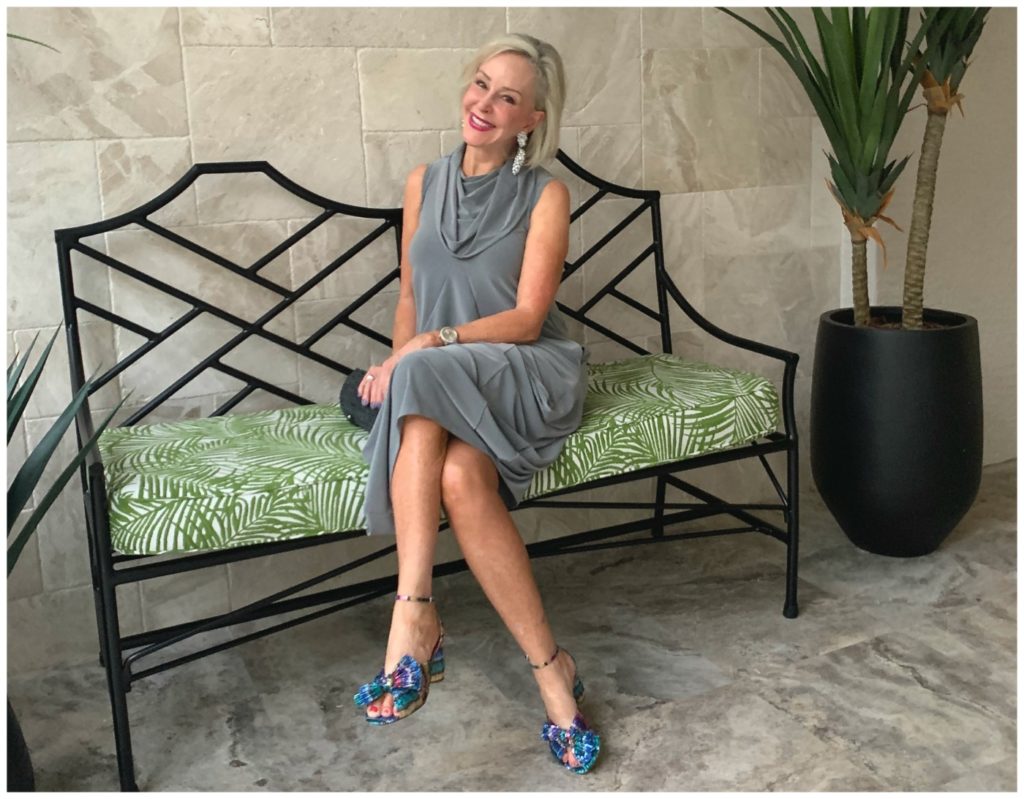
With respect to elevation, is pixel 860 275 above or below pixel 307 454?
A: above

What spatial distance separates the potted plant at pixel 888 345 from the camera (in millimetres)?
2764

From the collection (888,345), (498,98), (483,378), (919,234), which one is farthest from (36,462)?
(919,234)

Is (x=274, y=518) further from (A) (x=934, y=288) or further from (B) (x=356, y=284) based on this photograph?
(A) (x=934, y=288)

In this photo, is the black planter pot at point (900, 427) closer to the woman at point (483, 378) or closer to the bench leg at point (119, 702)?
the woman at point (483, 378)

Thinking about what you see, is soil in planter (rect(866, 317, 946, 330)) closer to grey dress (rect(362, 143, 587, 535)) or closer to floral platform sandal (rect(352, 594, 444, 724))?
grey dress (rect(362, 143, 587, 535))

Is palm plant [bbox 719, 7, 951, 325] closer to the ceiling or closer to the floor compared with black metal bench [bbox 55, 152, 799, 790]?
closer to the ceiling

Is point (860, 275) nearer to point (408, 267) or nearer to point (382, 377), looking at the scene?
point (408, 267)

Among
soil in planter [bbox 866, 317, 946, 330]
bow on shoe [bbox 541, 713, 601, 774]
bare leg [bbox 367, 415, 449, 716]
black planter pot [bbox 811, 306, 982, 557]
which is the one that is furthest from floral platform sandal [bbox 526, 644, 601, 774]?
soil in planter [bbox 866, 317, 946, 330]

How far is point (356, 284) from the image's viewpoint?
2758 mm

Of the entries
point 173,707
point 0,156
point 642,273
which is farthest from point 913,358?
point 0,156

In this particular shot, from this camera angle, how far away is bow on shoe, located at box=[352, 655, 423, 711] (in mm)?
1937

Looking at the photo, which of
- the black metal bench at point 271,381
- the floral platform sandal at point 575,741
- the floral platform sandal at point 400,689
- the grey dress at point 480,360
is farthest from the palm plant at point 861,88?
the floral platform sandal at point 400,689

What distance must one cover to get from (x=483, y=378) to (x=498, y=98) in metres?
0.62

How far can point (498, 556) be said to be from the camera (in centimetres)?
211
